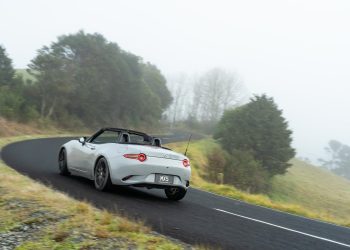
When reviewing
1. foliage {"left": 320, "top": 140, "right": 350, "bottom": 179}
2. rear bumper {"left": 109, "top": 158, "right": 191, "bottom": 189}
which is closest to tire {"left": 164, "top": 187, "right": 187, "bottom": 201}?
rear bumper {"left": 109, "top": 158, "right": 191, "bottom": 189}

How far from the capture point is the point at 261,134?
51.2 m

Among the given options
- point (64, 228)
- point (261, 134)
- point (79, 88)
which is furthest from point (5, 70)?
point (64, 228)

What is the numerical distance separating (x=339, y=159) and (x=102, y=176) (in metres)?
160

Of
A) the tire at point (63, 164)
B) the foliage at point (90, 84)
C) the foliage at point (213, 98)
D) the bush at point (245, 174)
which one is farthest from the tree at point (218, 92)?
the tire at point (63, 164)

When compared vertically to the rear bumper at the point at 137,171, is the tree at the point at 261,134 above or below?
above

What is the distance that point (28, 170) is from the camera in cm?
1081

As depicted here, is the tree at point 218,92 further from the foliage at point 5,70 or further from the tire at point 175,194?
the tire at point 175,194

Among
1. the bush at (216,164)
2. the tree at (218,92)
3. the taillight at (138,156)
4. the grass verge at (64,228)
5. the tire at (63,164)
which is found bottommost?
the grass verge at (64,228)

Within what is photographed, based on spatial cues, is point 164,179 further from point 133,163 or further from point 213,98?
point 213,98

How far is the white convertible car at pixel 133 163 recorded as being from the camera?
8422 millimetres

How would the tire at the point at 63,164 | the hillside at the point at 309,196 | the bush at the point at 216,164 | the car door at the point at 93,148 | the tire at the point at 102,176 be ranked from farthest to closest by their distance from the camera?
the hillside at the point at 309,196
the bush at the point at 216,164
the tire at the point at 63,164
the car door at the point at 93,148
the tire at the point at 102,176

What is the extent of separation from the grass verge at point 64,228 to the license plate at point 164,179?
222 cm

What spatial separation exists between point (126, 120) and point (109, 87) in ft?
20.7

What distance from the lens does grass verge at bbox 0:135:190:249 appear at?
16.0ft
